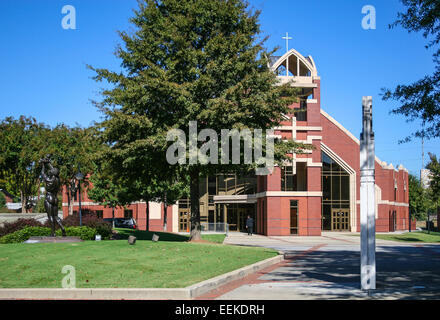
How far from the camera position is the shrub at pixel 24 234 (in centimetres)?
2073

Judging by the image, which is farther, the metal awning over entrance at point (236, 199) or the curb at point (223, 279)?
the metal awning over entrance at point (236, 199)

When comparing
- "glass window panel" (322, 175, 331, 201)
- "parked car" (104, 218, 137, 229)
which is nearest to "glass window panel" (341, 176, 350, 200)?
"glass window panel" (322, 175, 331, 201)

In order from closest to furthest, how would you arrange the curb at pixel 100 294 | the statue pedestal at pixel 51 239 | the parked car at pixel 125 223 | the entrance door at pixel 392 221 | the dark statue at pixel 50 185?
the curb at pixel 100 294 → the statue pedestal at pixel 51 239 → the dark statue at pixel 50 185 → the parked car at pixel 125 223 → the entrance door at pixel 392 221

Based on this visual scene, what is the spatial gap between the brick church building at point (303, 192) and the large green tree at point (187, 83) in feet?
64.7

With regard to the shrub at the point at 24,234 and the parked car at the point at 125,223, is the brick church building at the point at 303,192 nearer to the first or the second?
the parked car at the point at 125,223

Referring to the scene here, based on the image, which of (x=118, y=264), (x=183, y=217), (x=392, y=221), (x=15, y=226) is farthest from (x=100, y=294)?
(x=392, y=221)

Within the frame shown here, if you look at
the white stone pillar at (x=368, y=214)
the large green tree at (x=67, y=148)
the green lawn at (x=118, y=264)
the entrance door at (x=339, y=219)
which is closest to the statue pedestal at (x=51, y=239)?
the green lawn at (x=118, y=264)

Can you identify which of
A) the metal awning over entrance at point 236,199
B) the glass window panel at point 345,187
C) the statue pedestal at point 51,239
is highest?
the glass window panel at point 345,187

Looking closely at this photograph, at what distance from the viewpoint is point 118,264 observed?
1372cm

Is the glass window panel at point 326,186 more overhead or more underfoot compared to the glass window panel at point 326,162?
more underfoot

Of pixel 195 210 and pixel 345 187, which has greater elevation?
pixel 345 187

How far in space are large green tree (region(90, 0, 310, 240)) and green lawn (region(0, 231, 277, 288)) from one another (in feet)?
17.6

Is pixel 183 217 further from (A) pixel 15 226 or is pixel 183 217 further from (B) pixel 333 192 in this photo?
(A) pixel 15 226

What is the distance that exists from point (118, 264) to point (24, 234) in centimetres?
922
